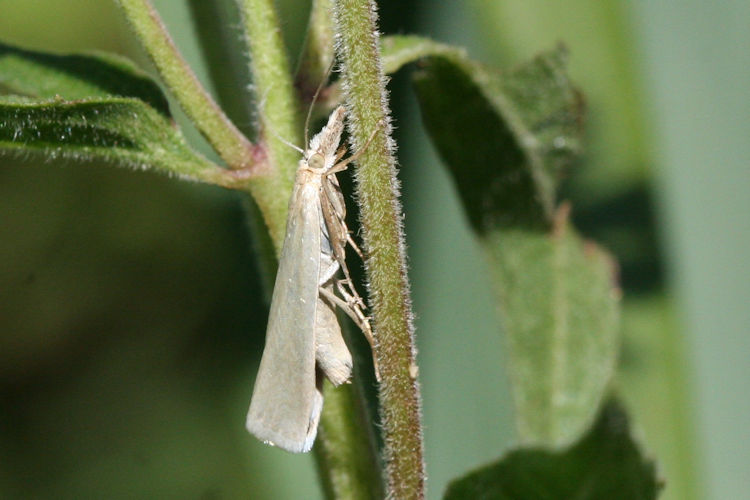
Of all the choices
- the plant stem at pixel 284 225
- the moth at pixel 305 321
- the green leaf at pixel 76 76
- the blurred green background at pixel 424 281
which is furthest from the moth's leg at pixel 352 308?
the blurred green background at pixel 424 281

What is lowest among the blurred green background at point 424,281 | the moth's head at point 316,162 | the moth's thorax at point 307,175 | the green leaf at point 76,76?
the blurred green background at point 424,281

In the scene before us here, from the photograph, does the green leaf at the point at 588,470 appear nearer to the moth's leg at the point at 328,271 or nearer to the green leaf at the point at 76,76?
the moth's leg at the point at 328,271

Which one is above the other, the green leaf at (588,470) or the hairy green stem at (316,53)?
the hairy green stem at (316,53)

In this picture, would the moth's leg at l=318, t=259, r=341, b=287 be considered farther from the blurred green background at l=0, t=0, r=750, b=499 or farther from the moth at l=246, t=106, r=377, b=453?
the blurred green background at l=0, t=0, r=750, b=499

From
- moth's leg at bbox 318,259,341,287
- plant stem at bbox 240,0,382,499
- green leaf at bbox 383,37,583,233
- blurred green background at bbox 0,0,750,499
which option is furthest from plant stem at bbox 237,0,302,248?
blurred green background at bbox 0,0,750,499

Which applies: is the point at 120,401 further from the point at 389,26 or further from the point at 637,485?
the point at 637,485

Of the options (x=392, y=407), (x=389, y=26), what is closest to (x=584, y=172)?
(x=389, y=26)

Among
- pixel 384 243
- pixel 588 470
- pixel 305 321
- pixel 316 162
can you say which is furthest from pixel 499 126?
pixel 588 470
